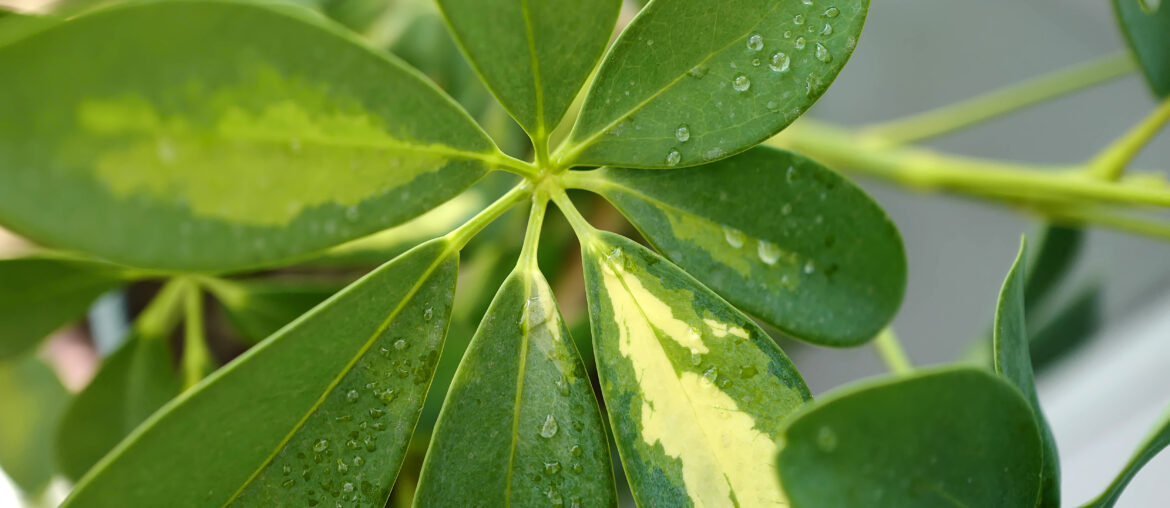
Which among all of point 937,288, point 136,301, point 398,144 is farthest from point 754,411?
point 937,288

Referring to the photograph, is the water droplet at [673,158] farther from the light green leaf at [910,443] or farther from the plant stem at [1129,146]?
the plant stem at [1129,146]

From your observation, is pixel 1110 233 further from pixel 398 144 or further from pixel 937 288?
→ pixel 398 144

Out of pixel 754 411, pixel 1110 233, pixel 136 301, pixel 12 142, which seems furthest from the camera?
pixel 1110 233

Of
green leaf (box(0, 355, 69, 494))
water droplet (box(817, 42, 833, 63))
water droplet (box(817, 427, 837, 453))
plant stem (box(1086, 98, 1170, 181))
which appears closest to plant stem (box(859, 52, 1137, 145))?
plant stem (box(1086, 98, 1170, 181))

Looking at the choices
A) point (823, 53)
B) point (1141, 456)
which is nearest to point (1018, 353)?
point (1141, 456)

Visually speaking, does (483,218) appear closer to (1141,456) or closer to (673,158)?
(673,158)

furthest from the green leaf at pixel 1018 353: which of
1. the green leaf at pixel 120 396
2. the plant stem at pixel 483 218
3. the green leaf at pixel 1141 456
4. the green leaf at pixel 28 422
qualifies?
the green leaf at pixel 28 422
